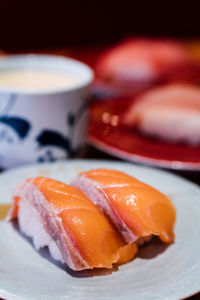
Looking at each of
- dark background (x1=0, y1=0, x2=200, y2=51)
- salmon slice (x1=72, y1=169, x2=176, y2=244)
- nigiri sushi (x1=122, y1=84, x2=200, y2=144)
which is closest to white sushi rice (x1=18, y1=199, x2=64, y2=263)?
salmon slice (x1=72, y1=169, x2=176, y2=244)

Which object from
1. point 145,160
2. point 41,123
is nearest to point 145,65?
point 145,160

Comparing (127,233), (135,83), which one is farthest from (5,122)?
(135,83)

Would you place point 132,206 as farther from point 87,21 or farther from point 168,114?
point 87,21

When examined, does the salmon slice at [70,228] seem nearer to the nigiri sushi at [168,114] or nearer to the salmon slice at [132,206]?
the salmon slice at [132,206]

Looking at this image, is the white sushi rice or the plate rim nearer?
the white sushi rice

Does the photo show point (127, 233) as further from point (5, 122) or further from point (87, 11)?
point (87, 11)

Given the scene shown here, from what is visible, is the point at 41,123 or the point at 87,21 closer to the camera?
the point at 41,123

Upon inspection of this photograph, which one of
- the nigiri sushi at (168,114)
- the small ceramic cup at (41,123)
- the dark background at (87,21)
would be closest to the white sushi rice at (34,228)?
the small ceramic cup at (41,123)

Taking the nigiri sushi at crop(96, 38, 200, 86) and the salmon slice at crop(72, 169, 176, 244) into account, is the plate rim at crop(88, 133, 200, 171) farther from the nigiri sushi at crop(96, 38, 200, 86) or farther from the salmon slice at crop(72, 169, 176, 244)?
the nigiri sushi at crop(96, 38, 200, 86)

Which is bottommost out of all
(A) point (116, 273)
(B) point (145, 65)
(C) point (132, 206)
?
(A) point (116, 273)
